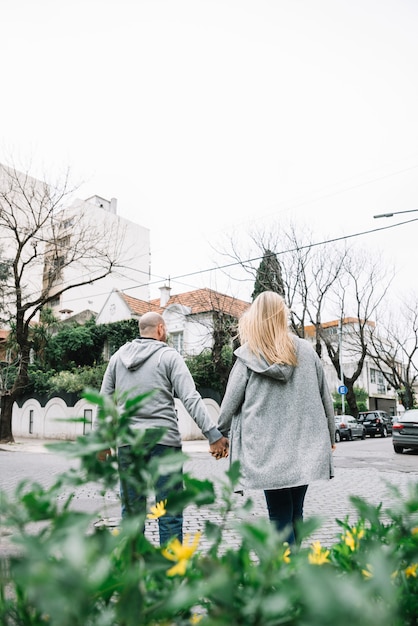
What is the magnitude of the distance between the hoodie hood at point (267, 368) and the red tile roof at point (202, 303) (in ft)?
73.2

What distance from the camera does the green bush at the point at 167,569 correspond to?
667 mm

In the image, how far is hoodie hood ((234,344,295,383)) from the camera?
3.15 meters

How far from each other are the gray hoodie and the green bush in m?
1.98

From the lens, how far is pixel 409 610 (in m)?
1.31

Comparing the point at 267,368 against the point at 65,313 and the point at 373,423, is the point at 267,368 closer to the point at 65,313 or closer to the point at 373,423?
the point at 373,423

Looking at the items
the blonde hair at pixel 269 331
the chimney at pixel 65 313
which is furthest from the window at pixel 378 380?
the blonde hair at pixel 269 331

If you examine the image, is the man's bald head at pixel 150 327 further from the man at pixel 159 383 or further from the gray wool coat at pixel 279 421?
the gray wool coat at pixel 279 421

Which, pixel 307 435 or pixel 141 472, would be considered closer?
pixel 141 472

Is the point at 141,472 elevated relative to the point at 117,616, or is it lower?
elevated

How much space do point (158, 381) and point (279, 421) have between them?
96cm

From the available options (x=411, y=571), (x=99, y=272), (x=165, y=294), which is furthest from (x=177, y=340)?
(x=411, y=571)

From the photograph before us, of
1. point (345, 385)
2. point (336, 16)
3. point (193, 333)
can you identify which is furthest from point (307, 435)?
point (345, 385)

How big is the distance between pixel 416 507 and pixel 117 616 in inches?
32.0

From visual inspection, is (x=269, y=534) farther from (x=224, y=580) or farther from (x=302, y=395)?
(x=302, y=395)
